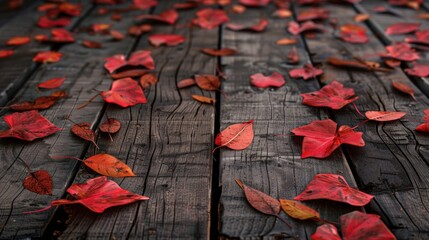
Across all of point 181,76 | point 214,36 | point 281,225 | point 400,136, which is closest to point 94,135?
point 181,76

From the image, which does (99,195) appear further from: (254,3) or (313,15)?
(254,3)

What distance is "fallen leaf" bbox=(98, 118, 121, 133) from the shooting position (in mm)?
1470

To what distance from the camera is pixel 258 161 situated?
1324mm

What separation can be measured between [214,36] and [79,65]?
2.08 ft

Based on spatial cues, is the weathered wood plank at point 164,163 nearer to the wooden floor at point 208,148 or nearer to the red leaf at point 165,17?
the wooden floor at point 208,148

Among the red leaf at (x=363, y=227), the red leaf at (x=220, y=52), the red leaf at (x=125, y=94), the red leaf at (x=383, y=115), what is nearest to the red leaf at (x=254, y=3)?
the red leaf at (x=220, y=52)

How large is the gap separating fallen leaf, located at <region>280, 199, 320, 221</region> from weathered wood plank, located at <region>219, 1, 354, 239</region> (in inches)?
0.6

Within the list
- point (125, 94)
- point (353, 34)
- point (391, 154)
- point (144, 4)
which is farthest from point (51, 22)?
point (391, 154)

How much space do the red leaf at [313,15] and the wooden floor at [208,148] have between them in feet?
0.92

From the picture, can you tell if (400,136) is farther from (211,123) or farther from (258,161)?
(211,123)

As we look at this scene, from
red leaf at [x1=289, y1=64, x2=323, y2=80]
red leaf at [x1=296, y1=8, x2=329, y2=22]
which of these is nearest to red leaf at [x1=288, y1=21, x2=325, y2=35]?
red leaf at [x1=296, y1=8, x2=329, y2=22]

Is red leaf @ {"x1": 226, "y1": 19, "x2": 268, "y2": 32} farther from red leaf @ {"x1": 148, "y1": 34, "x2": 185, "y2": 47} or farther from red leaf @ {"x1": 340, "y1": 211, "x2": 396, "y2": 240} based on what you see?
red leaf @ {"x1": 340, "y1": 211, "x2": 396, "y2": 240}

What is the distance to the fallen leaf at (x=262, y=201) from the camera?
3.71 ft

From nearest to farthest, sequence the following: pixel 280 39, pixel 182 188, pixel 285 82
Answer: pixel 182 188 → pixel 285 82 → pixel 280 39
